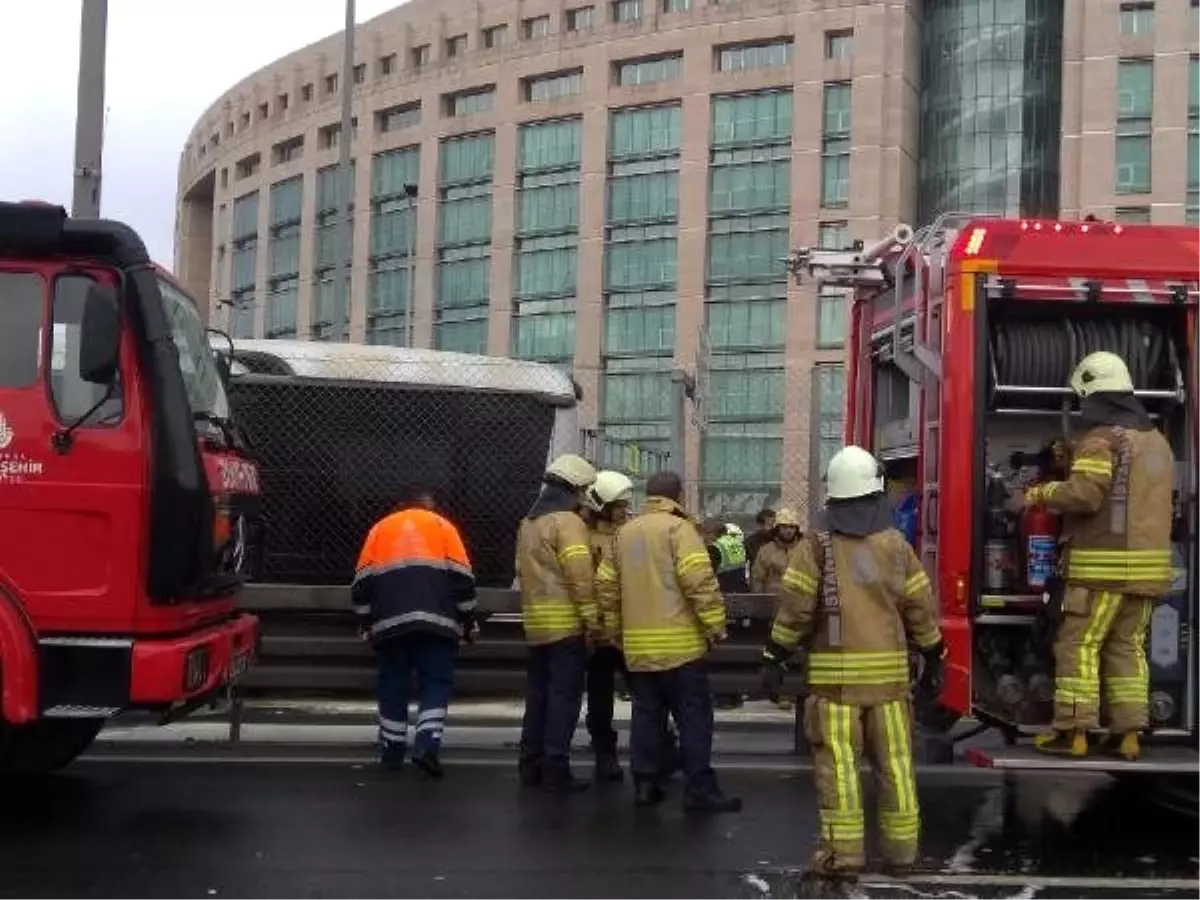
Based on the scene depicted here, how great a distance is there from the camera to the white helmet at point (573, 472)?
7848 mm

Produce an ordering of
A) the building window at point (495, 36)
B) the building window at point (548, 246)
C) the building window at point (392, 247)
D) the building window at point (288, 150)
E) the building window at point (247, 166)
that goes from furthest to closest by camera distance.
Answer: the building window at point (247, 166) → the building window at point (288, 150) → the building window at point (495, 36) → the building window at point (392, 247) → the building window at point (548, 246)

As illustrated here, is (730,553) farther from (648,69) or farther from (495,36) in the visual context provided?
(495,36)

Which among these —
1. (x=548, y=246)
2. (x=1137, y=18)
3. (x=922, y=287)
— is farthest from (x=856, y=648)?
(x=548, y=246)

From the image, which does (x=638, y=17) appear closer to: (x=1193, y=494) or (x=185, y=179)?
(x=185, y=179)

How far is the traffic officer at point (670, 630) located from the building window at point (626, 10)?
62.2 m

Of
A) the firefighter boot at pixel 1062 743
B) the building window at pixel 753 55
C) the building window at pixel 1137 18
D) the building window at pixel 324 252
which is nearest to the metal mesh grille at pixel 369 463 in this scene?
the firefighter boot at pixel 1062 743

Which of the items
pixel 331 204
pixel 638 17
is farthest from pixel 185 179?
pixel 638 17

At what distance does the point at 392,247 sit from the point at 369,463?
6022cm

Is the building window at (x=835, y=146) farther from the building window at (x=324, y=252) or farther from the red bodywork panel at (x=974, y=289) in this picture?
the red bodywork panel at (x=974, y=289)

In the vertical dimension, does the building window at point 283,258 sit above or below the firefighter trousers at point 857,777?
above

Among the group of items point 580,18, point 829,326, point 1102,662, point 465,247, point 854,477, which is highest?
point 580,18

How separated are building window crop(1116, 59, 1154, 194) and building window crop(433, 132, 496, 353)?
89.5 ft

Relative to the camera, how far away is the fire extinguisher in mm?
6941

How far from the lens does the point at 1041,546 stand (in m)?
6.95
